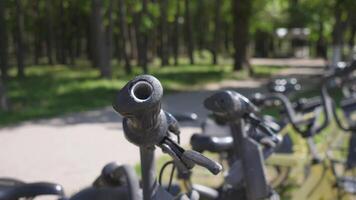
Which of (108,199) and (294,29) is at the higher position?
(108,199)

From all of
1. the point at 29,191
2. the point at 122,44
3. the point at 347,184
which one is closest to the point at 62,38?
the point at 122,44

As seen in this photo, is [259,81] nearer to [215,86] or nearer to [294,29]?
[215,86]

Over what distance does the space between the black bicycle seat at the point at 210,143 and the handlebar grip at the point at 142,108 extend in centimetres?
187

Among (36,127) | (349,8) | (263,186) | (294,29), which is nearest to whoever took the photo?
(263,186)

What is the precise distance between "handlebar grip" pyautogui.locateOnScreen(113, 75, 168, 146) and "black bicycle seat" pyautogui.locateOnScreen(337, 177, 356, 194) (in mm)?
3151

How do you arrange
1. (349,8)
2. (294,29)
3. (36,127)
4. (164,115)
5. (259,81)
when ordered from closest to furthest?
1. (164,115)
2. (36,127)
3. (349,8)
4. (259,81)
5. (294,29)

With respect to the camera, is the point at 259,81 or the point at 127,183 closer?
the point at 127,183

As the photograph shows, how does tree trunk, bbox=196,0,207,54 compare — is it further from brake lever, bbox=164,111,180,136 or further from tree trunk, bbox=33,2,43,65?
brake lever, bbox=164,111,180,136

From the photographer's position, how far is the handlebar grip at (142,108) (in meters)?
1.30

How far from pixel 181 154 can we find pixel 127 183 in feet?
0.65

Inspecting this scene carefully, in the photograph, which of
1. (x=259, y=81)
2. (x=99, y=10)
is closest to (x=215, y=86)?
(x=259, y=81)

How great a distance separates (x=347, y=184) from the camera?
4.45 m

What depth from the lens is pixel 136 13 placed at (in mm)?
24828

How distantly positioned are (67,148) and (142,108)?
7.44m
